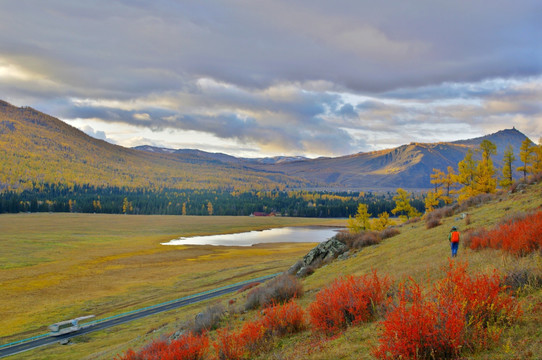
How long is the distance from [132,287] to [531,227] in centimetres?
4277

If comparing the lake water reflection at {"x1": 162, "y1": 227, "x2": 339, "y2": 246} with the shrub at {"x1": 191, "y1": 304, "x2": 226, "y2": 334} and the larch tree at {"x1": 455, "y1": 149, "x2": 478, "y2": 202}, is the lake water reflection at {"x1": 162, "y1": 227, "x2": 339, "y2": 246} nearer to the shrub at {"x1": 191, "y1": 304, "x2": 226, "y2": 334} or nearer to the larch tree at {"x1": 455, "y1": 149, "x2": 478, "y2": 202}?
the larch tree at {"x1": 455, "y1": 149, "x2": 478, "y2": 202}

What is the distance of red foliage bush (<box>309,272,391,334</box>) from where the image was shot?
9.24 metres

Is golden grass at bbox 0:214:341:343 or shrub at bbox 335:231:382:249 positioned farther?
golden grass at bbox 0:214:341:343

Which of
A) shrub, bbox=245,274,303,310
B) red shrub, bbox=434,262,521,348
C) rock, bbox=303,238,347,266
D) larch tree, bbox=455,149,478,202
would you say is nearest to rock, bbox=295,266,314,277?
rock, bbox=303,238,347,266

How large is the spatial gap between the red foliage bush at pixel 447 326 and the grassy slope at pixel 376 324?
11.1 inches

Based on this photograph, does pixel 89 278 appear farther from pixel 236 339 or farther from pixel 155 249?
pixel 236 339

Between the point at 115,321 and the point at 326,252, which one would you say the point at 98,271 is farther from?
the point at 326,252

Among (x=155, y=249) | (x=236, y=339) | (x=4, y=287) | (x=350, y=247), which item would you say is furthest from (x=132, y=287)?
(x=236, y=339)

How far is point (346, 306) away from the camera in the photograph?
31.0 feet

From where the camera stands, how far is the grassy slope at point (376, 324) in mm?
6414

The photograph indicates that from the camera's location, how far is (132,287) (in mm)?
44188

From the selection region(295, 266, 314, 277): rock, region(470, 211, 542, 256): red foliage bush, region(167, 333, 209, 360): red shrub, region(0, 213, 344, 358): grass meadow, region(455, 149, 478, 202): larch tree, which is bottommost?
region(0, 213, 344, 358): grass meadow

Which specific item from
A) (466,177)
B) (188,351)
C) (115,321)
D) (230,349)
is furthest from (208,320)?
(466,177)

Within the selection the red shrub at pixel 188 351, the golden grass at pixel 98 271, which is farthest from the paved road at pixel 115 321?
the red shrub at pixel 188 351
